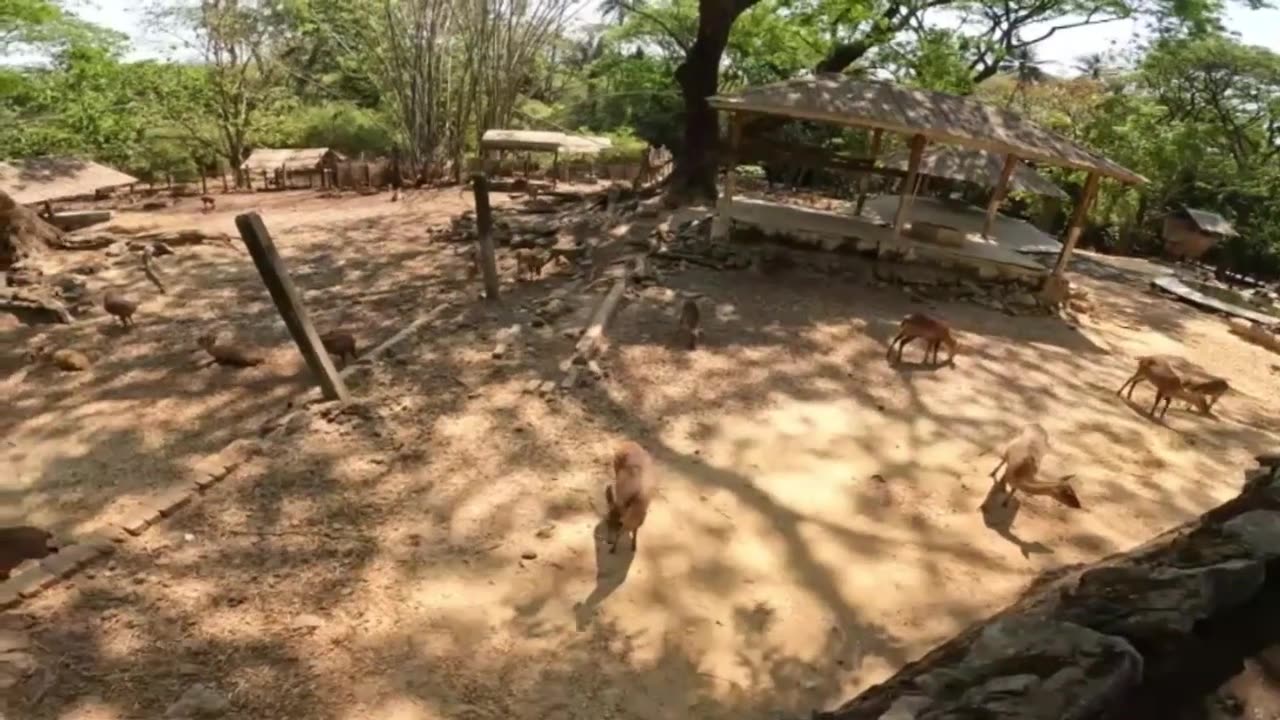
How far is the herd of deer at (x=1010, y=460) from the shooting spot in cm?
575

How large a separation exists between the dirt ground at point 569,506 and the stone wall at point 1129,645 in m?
1.89

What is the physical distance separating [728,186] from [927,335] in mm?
4576

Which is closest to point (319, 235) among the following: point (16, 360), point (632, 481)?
point (16, 360)

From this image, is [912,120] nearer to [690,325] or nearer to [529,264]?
[690,325]

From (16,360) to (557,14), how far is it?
19101mm

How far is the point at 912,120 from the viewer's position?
1109 cm

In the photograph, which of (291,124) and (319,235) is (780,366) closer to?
(319,235)

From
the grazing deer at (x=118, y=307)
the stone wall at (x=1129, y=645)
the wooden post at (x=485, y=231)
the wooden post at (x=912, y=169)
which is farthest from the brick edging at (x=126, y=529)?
the wooden post at (x=912, y=169)

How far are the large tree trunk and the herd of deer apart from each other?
21.8ft

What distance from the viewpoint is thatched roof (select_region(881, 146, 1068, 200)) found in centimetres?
1567

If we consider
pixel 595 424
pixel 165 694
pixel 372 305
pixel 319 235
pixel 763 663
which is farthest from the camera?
pixel 319 235

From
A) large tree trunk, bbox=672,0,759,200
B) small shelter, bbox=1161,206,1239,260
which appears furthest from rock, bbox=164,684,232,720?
small shelter, bbox=1161,206,1239,260

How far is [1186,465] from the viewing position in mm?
7641

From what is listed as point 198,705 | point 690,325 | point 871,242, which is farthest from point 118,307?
point 871,242
